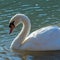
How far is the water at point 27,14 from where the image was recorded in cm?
867

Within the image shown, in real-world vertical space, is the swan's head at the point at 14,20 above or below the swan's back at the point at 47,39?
above

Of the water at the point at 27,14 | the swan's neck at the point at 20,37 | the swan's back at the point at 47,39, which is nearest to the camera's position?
the swan's back at the point at 47,39

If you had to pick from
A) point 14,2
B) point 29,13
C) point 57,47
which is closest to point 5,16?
point 29,13

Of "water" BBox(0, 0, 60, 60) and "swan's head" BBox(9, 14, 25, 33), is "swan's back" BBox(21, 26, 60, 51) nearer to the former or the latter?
"water" BBox(0, 0, 60, 60)

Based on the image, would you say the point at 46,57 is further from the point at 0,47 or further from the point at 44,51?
the point at 0,47

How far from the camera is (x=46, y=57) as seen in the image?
26.7 ft

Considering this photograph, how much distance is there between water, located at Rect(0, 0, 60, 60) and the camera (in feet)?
28.4

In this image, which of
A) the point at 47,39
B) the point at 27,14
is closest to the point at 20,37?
the point at 47,39

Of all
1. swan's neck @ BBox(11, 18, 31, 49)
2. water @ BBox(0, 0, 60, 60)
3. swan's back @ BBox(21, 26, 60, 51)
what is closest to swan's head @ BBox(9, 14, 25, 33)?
swan's neck @ BBox(11, 18, 31, 49)

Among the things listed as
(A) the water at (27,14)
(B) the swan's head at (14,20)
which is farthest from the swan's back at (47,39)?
(B) the swan's head at (14,20)

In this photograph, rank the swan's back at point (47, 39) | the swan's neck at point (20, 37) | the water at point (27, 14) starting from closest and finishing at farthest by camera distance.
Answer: the swan's back at point (47, 39) < the water at point (27, 14) < the swan's neck at point (20, 37)

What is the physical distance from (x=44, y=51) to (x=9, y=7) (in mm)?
5205

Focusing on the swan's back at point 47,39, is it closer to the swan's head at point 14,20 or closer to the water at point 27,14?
the water at point 27,14

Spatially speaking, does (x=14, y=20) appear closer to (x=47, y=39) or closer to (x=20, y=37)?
(x=20, y=37)
